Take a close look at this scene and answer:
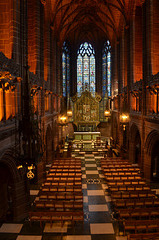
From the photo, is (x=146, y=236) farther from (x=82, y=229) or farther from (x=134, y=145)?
(x=134, y=145)

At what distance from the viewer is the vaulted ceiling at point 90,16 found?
2186 centimetres

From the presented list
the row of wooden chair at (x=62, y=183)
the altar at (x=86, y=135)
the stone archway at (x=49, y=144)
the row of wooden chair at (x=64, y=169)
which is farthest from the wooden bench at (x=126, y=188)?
the altar at (x=86, y=135)

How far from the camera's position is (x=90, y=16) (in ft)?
104

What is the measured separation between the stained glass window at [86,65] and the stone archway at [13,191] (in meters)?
28.8

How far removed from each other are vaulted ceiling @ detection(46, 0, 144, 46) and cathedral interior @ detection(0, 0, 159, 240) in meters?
0.17

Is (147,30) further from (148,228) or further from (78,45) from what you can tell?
(78,45)

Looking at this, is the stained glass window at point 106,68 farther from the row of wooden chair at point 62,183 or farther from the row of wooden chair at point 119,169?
the row of wooden chair at point 62,183

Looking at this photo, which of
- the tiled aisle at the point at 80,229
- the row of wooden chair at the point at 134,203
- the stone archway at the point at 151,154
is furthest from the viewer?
the stone archway at the point at 151,154

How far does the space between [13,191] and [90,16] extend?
28480 millimetres

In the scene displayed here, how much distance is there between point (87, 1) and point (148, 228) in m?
26.4

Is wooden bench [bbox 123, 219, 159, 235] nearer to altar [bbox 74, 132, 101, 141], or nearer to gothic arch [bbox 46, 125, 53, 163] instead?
gothic arch [bbox 46, 125, 53, 163]

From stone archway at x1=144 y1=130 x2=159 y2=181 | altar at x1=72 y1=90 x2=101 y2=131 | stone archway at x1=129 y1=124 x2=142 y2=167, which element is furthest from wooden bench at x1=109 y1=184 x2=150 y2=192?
altar at x1=72 y1=90 x2=101 y2=131

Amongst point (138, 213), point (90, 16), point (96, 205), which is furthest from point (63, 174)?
point (90, 16)

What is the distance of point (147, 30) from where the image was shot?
635 inches
